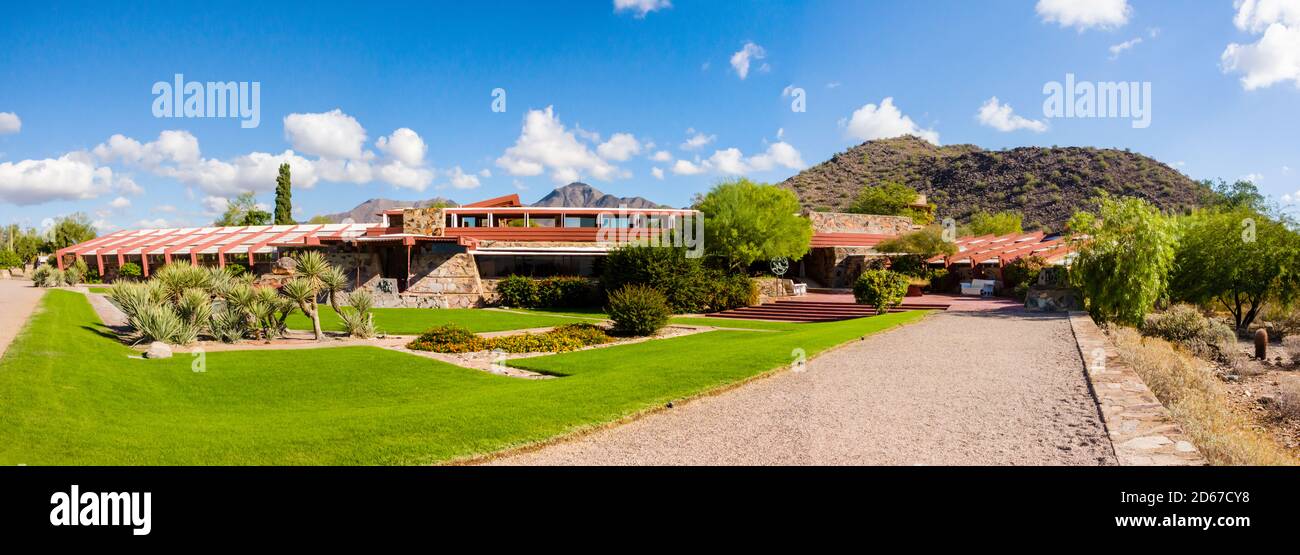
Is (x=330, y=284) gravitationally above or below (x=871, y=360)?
above

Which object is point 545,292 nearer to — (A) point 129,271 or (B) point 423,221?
(B) point 423,221

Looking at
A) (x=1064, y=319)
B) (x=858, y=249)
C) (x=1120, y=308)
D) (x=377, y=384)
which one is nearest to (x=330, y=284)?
(x=377, y=384)

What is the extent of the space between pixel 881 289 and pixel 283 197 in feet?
190

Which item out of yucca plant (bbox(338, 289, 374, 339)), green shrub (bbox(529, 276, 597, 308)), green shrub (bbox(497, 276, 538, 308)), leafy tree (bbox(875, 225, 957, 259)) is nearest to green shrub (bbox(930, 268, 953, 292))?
leafy tree (bbox(875, 225, 957, 259))

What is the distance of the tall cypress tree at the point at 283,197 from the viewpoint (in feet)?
197

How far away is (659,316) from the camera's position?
1711 centimetres

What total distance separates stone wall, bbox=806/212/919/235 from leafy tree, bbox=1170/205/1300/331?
20.2m

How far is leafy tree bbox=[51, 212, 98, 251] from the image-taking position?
176ft

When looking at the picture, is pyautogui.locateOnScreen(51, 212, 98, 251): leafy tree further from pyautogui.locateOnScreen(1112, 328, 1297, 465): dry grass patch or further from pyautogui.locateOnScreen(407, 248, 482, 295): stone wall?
pyautogui.locateOnScreen(1112, 328, 1297, 465): dry grass patch

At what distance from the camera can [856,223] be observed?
4188 cm

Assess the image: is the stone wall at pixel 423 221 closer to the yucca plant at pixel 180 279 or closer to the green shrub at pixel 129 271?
the yucca plant at pixel 180 279
